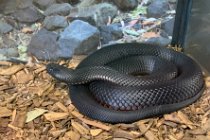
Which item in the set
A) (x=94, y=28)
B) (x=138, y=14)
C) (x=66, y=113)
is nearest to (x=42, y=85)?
(x=66, y=113)

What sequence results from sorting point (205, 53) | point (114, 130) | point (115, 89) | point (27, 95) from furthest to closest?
point (205, 53) < point (27, 95) < point (115, 89) < point (114, 130)

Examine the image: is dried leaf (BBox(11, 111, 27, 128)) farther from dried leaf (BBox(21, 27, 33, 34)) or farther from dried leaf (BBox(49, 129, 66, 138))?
dried leaf (BBox(21, 27, 33, 34))

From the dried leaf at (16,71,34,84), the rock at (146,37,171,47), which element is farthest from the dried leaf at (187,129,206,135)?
the dried leaf at (16,71,34,84)

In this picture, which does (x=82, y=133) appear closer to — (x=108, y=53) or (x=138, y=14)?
(x=108, y=53)

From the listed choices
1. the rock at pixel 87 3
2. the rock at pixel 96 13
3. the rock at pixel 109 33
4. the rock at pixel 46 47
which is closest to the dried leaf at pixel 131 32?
the rock at pixel 109 33

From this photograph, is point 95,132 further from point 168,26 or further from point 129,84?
point 168,26

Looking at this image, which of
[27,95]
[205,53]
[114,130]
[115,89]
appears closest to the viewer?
[114,130]
